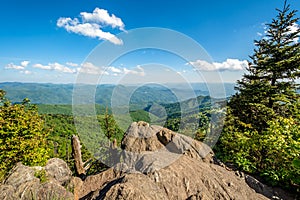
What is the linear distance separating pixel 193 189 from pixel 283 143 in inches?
155

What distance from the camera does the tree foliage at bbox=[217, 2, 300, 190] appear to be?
19.6 feet

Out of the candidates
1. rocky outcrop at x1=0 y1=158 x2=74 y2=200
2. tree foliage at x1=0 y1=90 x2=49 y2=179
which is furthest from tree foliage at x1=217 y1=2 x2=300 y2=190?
tree foliage at x1=0 y1=90 x2=49 y2=179

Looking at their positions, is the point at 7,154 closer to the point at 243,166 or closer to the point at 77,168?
the point at 77,168

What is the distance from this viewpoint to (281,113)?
9.95 metres

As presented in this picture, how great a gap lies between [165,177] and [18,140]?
7.26 metres

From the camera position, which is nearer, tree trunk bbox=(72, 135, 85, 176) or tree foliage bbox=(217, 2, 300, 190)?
tree foliage bbox=(217, 2, 300, 190)

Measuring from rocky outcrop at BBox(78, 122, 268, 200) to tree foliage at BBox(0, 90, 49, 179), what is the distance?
3.93 meters

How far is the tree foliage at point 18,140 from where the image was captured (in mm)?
7324

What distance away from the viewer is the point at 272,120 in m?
8.76

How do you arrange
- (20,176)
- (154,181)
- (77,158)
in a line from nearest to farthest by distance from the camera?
(154,181) → (20,176) → (77,158)

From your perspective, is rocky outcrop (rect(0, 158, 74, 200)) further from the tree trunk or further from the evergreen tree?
the evergreen tree

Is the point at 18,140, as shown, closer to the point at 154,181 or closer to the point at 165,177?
the point at 154,181

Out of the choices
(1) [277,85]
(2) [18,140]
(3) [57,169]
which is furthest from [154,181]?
(1) [277,85]

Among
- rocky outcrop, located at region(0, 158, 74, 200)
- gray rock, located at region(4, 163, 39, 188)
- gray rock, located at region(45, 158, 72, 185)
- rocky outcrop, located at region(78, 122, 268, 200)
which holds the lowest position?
gray rock, located at region(45, 158, 72, 185)
